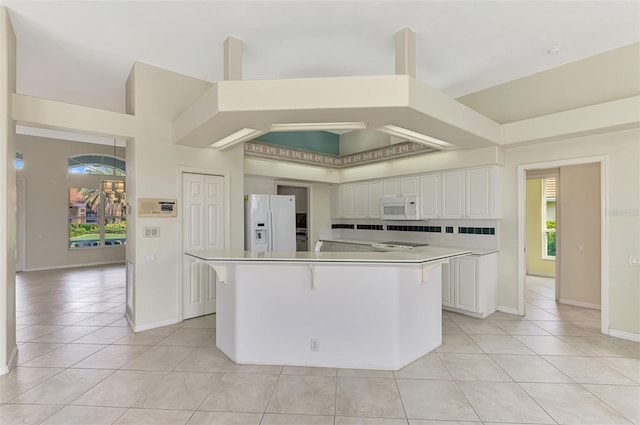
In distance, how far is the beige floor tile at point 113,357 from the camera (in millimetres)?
2941

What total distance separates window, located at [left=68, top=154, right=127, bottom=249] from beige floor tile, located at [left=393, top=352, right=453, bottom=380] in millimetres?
8258

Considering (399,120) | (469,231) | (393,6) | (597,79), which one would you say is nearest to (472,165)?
(469,231)

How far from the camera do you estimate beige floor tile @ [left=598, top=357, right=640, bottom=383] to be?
8.93ft

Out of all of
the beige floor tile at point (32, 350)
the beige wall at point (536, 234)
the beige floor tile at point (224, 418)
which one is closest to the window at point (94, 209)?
the beige floor tile at point (32, 350)

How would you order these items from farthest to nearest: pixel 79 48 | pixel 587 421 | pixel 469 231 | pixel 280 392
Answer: pixel 469 231, pixel 79 48, pixel 280 392, pixel 587 421

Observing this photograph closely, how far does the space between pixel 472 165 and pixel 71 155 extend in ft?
32.2

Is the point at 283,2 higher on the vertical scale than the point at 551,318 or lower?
higher

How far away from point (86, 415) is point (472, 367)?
10.4 feet

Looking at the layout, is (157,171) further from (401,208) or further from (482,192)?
(482,192)

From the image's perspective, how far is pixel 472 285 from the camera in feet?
14.0

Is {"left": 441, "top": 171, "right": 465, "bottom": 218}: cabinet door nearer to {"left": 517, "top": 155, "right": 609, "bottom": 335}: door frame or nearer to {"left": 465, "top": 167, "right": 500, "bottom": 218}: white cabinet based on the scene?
{"left": 465, "top": 167, "right": 500, "bottom": 218}: white cabinet

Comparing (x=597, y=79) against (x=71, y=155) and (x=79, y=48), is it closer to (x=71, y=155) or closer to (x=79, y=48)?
(x=79, y=48)

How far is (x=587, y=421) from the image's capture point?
2117 millimetres

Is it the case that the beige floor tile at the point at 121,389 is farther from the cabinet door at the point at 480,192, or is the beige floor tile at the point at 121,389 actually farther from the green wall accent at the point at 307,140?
the cabinet door at the point at 480,192
